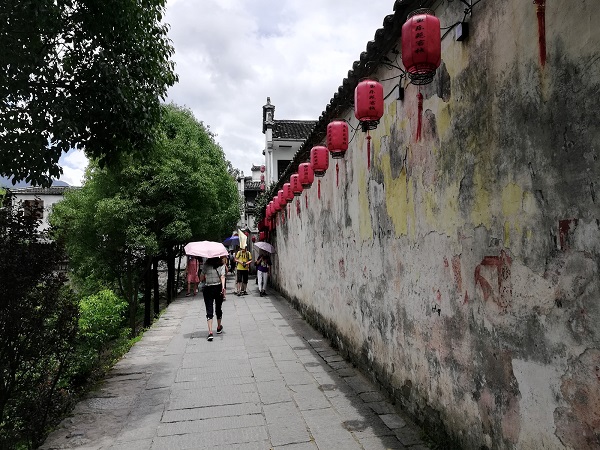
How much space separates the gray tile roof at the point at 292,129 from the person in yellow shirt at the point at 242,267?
14.7 meters

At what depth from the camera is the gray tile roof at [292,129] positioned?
2950cm

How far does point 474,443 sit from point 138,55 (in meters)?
5.65

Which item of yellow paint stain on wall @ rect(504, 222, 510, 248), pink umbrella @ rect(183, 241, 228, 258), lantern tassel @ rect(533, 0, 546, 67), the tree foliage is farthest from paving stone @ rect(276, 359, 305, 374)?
lantern tassel @ rect(533, 0, 546, 67)

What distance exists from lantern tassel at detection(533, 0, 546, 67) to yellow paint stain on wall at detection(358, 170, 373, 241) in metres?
3.38

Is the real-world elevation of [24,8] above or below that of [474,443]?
above

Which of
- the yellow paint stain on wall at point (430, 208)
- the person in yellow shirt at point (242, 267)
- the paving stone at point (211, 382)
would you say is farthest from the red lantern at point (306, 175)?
the person in yellow shirt at point (242, 267)

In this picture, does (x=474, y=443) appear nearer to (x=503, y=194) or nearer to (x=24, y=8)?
(x=503, y=194)

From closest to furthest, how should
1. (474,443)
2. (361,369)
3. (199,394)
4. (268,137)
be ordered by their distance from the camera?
1. (474,443)
2. (199,394)
3. (361,369)
4. (268,137)

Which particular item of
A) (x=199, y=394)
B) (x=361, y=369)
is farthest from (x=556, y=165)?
(x=199, y=394)

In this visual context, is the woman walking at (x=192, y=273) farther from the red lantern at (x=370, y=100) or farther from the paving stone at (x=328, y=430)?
the red lantern at (x=370, y=100)

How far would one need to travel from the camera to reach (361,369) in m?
6.11

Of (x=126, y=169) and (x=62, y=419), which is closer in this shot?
(x=62, y=419)

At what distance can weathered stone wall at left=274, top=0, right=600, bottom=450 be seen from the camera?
228cm

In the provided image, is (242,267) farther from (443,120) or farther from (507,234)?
(507,234)
